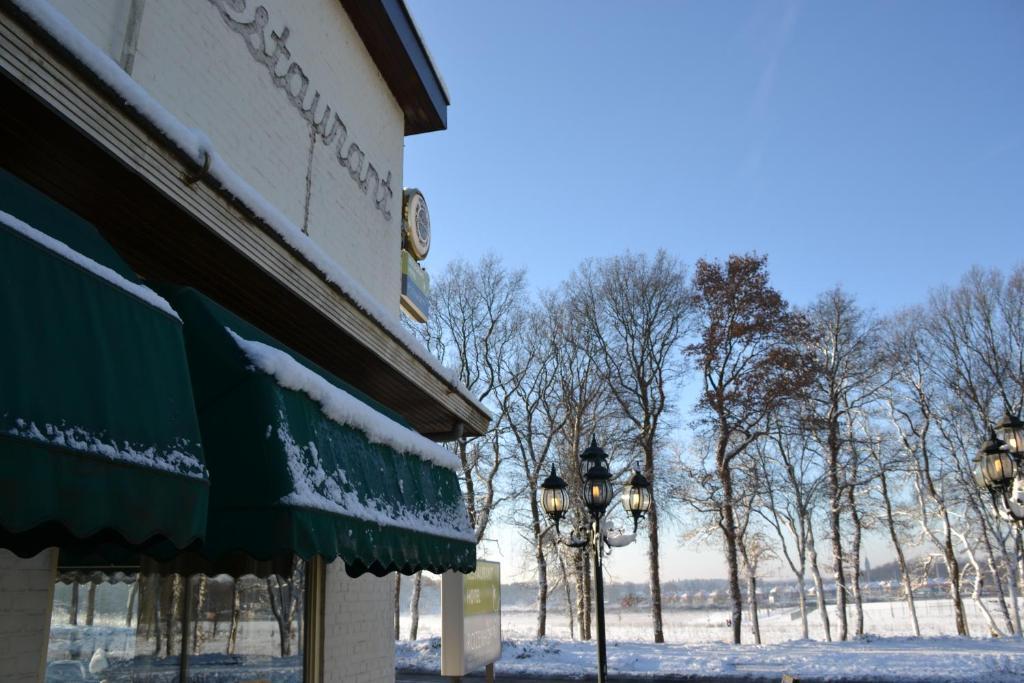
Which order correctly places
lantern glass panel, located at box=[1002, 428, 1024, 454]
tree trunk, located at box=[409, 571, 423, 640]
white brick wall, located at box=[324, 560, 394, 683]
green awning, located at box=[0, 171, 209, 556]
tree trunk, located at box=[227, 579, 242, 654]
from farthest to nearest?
1. tree trunk, located at box=[409, 571, 423, 640]
2. lantern glass panel, located at box=[1002, 428, 1024, 454]
3. white brick wall, located at box=[324, 560, 394, 683]
4. tree trunk, located at box=[227, 579, 242, 654]
5. green awning, located at box=[0, 171, 209, 556]

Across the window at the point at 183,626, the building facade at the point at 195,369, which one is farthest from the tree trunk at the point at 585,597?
the window at the point at 183,626

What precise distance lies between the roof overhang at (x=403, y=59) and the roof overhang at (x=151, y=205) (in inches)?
180

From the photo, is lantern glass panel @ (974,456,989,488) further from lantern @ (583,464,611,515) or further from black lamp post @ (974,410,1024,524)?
lantern @ (583,464,611,515)

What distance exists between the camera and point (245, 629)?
589 cm

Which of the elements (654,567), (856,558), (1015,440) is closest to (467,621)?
(1015,440)

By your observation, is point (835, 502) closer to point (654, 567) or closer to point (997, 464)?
point (654, 567)

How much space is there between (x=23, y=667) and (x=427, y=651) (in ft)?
69.2

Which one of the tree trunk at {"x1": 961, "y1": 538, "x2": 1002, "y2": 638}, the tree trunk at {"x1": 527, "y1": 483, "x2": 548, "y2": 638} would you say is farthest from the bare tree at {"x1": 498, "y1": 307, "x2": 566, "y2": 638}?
the tree trunk at {"x1": 961, "y1": 538, "x2": 1002, "y2": 638}

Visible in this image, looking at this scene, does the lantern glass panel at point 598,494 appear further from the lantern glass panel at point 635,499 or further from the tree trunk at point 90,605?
the tree trunk at point 90,605

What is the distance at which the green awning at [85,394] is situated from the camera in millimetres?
2377

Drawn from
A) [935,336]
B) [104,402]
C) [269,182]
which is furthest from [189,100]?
[935,336]

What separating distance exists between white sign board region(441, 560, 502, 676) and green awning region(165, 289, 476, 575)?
13.8 feet

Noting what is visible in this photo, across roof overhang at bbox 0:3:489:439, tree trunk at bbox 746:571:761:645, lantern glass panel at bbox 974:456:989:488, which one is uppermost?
roof overhang at bbox 0:3:489:439

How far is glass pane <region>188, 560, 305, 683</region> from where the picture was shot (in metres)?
5.65
